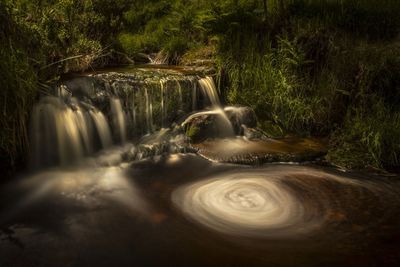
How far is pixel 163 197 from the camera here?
460 centimetres

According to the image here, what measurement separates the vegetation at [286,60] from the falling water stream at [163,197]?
0.55m

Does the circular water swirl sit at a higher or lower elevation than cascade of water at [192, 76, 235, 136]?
lower

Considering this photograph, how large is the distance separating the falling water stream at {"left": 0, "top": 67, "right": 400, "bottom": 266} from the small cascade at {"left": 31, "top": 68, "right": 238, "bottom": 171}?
2 centimetres

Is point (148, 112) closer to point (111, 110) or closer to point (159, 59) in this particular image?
point (111, 110)

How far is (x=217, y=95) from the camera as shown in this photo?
293 inches

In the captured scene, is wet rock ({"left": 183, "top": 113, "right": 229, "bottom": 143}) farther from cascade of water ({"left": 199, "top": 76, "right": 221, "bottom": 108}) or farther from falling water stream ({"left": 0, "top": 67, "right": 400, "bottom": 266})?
cascade of water ({"left": 199, "top": 76, "right": 221, "bottom": 108})

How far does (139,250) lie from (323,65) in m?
5.09

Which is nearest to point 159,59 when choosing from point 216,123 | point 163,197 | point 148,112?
point 148,112

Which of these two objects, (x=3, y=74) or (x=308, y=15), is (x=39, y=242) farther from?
(x=308, y=15)

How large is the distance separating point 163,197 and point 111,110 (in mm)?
2343

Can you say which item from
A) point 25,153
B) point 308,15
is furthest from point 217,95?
point 25,153

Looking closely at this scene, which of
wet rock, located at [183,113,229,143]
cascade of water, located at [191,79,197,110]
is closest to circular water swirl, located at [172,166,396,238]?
wet rock, located at [183,113,229,143]

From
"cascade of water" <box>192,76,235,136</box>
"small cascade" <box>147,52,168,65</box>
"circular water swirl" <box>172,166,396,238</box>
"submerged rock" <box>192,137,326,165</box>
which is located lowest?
"circular water swirl" <box>172,166,396,238</box>

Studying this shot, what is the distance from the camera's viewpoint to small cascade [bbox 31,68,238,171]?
212 inches
